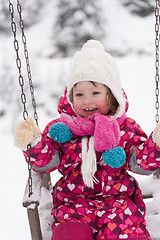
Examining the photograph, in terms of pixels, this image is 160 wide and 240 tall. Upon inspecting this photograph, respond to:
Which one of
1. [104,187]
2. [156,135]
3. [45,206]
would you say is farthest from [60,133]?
[45,206]

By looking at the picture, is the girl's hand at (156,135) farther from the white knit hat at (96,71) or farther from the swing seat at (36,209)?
the swing seat at (36,209)

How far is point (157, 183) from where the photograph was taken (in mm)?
1734

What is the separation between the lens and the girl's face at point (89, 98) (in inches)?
52.1

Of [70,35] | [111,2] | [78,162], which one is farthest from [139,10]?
[78,162]

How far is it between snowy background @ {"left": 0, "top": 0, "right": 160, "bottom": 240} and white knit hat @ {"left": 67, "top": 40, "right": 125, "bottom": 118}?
5.71ft

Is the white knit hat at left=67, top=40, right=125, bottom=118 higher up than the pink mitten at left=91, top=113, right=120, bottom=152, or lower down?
higher up

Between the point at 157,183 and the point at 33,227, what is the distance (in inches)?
30.1

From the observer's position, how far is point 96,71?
1.29 metres

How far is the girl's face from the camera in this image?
132 centimetres

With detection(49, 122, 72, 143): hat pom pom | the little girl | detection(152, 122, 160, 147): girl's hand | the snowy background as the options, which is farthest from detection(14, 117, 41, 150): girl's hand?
the snowy background

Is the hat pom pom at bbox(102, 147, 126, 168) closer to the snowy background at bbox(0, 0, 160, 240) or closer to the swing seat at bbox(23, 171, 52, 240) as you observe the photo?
the swing seat at bbox(23, 171, 52, 240)

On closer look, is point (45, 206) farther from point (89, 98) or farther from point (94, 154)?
point (89, 98)

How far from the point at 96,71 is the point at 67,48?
3729mm

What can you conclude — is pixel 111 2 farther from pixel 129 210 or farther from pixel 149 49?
pixel 129 210
